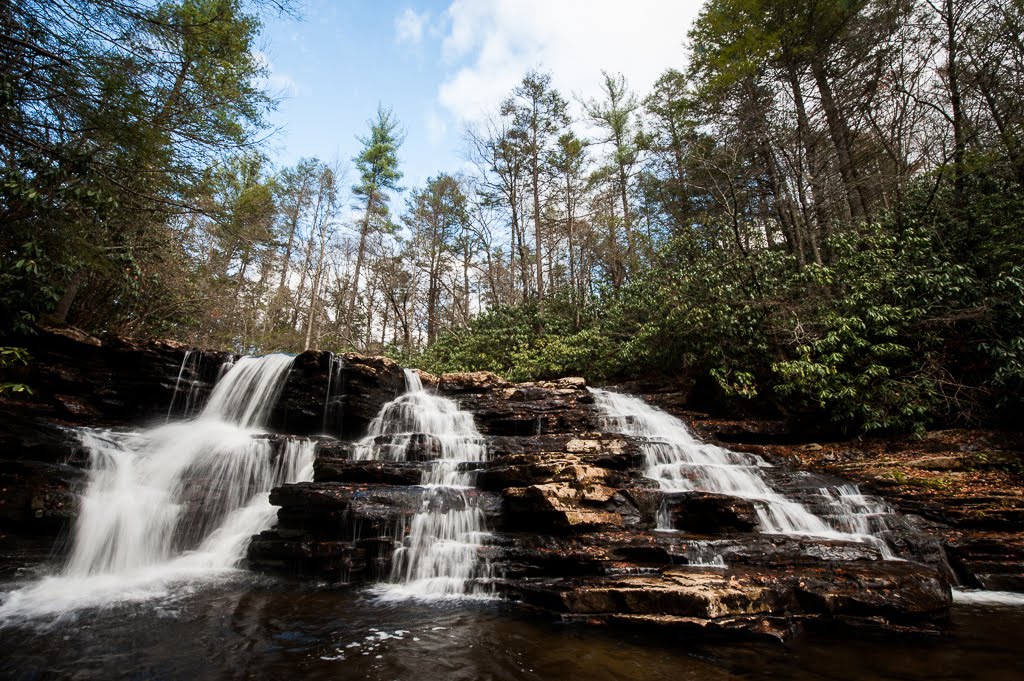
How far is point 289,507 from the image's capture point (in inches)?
232

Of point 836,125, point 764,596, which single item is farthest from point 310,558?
point 836,125

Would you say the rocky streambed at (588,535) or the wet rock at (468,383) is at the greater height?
the wet rock at (468,383)

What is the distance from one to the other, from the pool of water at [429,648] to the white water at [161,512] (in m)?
0.99

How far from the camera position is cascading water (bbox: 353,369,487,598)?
5.05 meters

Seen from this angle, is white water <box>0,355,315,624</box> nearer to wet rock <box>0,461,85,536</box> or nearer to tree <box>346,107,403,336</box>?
wet rock <box>0,461,85,536</box>

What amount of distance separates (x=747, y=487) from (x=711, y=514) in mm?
1694

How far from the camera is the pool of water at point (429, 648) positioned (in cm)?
306

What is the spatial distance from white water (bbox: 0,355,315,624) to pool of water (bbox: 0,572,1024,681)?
990 mm

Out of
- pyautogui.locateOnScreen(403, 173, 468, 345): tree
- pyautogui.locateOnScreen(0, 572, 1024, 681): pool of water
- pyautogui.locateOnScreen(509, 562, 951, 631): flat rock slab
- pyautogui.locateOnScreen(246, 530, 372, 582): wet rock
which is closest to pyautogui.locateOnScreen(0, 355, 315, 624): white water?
pyautogui.locateOnScreen(246, 530, 372, 582): wet rock

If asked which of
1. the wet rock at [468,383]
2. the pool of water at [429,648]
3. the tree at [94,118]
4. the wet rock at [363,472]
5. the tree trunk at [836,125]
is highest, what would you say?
the tree trunk at [836,125]

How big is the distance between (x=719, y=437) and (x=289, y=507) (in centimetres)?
834

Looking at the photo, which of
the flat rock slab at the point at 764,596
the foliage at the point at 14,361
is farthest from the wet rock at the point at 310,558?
the foliage at the point at 14,361

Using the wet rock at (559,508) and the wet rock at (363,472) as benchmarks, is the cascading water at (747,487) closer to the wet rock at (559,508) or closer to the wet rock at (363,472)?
the wet rock at (559,508)

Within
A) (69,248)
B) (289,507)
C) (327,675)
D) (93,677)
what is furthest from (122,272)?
(327,675)
